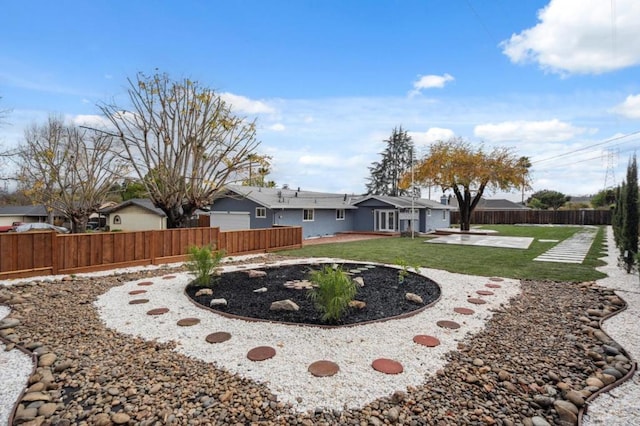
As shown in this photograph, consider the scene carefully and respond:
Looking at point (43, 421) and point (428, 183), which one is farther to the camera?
point (428, 183)

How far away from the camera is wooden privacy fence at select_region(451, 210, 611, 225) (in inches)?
1219

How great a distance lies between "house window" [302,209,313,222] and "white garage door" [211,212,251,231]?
3.27 m

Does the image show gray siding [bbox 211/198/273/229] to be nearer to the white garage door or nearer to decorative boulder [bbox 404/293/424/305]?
the white garage door

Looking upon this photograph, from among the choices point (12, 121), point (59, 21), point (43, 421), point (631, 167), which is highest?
point (59, 21)

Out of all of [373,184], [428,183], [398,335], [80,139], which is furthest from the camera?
[373,184]

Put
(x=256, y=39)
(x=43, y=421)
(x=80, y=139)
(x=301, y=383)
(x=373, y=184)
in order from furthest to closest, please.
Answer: (x=373, y=184) → (x=80, y=139) → (x=256, y=39) → (x=301, y=383) → (x=43, y=421)

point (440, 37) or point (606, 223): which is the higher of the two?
point (440, 37)

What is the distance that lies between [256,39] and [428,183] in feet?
48.1

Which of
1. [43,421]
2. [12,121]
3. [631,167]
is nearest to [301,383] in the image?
[43,421]

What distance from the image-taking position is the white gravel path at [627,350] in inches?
97.2

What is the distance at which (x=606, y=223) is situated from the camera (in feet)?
100

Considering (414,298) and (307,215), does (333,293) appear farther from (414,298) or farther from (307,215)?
(307,215)

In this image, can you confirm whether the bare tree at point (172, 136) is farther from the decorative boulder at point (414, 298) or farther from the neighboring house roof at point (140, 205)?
the neighboring house roof at point (140, 205)

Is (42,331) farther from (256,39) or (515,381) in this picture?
(256,39)
